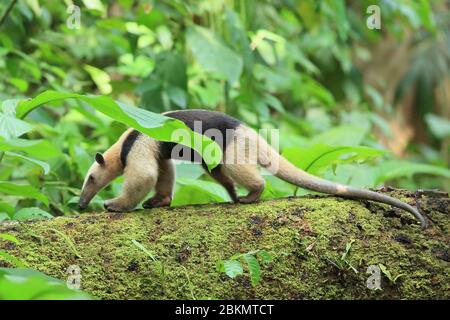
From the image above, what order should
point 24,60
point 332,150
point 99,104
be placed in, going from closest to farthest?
point 99,104, point 332,150, point 24,60

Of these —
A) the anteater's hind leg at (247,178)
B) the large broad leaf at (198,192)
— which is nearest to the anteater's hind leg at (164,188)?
the large broad leaf at (198,192)

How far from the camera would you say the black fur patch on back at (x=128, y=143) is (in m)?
5.04

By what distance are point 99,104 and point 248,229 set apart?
4.09 feet

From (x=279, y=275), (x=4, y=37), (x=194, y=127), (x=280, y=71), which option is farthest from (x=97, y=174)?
(x=280, y=71)

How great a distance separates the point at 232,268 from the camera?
3.82 m

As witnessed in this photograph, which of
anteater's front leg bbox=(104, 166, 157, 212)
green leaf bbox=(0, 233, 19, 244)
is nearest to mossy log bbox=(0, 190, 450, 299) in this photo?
green leaf bbox=(0, 233, 19, 244)

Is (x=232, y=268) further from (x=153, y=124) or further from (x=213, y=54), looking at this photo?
(x=213, y=54)

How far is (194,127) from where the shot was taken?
15.9ft

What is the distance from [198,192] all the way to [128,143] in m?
0.81

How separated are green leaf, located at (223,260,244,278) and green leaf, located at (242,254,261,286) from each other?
5 cm

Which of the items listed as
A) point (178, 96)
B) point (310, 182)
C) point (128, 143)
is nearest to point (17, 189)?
point (128, 143)

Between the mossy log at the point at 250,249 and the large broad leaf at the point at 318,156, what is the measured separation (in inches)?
33.8
